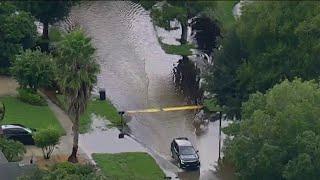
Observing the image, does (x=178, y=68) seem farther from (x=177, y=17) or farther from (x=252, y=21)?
(x=252, y=21)

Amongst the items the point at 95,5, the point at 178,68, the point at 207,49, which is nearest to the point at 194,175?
the point at 178,68

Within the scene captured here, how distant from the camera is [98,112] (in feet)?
205

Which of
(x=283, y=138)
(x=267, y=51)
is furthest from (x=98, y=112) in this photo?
(x=283, y=138)

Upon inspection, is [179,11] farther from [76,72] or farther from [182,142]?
[76,72]

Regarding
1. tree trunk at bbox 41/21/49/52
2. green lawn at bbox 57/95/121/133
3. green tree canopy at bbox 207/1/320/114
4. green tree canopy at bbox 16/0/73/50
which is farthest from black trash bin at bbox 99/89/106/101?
green tree canopy at bbox 16/0/73/50

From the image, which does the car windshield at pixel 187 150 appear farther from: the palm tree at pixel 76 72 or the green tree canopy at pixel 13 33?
the green tree canopy at pixel 13 33

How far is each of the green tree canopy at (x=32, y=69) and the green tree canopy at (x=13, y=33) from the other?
152 inches

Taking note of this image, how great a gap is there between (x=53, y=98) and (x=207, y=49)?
58.5 feet

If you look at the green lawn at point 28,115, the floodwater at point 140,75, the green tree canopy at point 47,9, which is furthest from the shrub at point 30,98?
the green tree canopy at point 47,9

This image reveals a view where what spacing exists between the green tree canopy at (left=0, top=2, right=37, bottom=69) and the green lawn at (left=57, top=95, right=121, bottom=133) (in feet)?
18.7

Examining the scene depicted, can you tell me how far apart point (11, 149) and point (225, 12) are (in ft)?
130

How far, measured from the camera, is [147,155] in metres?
56.7

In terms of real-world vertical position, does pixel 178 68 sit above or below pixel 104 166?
above

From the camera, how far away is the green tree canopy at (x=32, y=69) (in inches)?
2434
